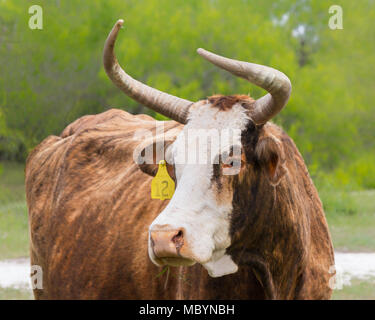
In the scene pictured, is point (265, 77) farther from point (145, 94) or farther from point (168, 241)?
point (168, 241)

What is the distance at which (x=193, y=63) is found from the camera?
15.5 m

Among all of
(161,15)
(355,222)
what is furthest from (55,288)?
(161,15)

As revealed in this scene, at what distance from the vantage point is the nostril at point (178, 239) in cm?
266

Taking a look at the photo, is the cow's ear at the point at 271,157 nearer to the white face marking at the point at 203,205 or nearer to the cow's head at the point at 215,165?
the cow's head at the point at 215,165

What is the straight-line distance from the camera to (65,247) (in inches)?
184

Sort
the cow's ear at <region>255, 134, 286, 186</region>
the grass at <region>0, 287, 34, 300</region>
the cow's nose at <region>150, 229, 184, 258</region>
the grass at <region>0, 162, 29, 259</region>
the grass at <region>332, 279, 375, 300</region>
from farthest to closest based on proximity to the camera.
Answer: the grass at <region>0, 162, 29, 259</region>, the grass at <region>0, 287, 34, 300</region>, the grass at <region>332, 279, 375, 300</region>, the cow's ear at <region>255, 134, 286, 186</region>, the cow's nose at <region>150, 229, 184, 258</region>

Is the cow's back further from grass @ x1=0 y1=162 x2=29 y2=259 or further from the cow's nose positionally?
grass @ x1=0 y1=162 x2=29 y2=259

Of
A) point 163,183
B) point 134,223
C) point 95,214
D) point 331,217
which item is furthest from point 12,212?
point 163,183

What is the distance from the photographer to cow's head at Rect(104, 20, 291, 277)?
2.73 metres

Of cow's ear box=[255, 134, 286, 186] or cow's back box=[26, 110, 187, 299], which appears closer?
cow's ear box=[255, 134, 286, 186]

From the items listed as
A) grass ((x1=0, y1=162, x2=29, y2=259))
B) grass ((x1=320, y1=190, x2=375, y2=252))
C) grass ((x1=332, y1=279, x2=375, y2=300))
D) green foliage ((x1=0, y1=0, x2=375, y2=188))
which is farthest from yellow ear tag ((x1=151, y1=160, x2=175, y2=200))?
green foliage ((x1=0, y1=0, x2=375, y2=188))

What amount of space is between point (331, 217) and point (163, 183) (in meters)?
10.8

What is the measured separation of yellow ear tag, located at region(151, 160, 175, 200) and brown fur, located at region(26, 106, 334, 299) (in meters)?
0.45

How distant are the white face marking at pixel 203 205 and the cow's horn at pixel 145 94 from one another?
0.11 meters
